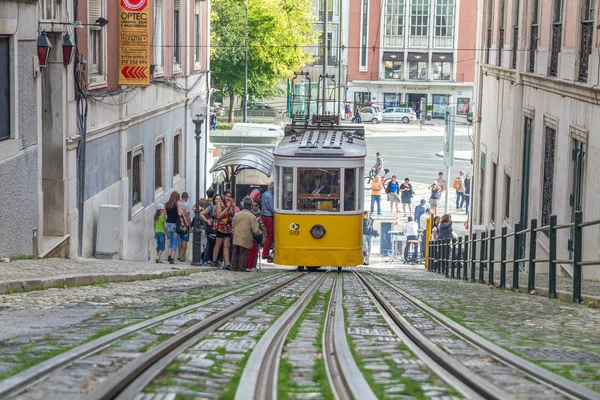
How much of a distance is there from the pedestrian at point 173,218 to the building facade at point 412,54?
198ft

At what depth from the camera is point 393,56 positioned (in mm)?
83188

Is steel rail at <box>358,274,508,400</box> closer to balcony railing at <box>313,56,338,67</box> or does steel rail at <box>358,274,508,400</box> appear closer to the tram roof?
the tram roof

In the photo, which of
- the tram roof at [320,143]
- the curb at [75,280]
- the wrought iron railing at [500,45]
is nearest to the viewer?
the curb at [75,280]

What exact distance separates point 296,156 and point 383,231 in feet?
42.1

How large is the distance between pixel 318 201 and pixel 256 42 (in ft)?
161

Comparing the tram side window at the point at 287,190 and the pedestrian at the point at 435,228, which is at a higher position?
the tram side window at the point at 287,190

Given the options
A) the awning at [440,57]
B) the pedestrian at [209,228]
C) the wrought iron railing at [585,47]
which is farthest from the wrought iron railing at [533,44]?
the awning at [440,57]

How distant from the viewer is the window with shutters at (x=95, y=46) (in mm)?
19141

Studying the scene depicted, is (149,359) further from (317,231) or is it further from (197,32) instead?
(197,32)

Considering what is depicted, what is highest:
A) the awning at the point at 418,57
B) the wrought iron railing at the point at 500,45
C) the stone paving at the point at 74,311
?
the awning at the point at 418,57

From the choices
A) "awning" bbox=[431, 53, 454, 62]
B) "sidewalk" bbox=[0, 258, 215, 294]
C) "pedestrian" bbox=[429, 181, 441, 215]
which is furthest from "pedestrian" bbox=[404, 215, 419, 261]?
"awning" bbox=[431, 53, 454, 62]

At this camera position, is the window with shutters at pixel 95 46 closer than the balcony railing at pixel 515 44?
Yes

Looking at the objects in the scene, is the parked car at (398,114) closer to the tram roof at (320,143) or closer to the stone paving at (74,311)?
the tram roof at (320,143)

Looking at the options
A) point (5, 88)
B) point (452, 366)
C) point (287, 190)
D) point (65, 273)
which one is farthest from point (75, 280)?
point (287, 190)
